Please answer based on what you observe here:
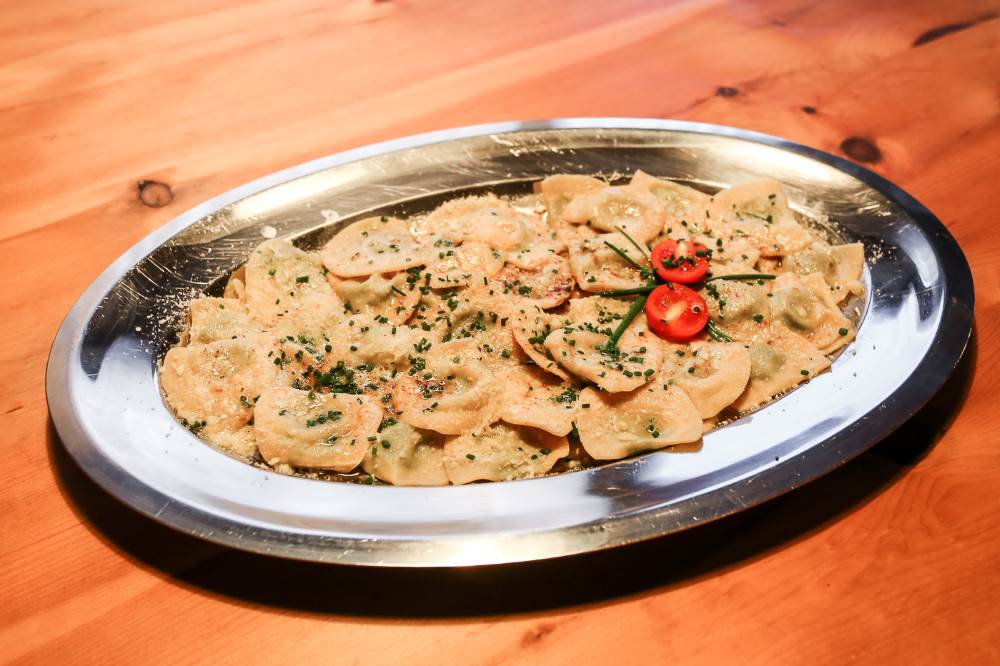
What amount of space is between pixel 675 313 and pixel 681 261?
31 cm

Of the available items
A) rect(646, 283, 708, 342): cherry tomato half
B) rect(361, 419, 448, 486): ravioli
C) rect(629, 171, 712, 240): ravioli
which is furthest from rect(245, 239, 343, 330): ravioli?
rect(629, 171, 712, 240): ravioli

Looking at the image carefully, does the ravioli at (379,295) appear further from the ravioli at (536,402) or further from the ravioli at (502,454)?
the ravioli at (502,454)

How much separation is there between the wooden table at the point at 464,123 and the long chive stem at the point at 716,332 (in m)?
0.64

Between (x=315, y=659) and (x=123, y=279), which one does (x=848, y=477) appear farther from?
(x=123, y=279)

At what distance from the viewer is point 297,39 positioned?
5.69 metres

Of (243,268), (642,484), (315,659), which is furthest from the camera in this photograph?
(243,268)

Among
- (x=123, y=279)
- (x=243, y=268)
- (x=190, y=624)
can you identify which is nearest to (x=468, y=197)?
(x=243, y=268)

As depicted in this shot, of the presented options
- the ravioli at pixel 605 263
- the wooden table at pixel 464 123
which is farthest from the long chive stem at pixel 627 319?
the wooden table at pixel 464 123

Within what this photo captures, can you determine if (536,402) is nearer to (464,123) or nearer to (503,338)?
(503,338)

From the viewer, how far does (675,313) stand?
3.00m

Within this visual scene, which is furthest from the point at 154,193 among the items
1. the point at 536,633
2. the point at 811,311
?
the point at 811,311

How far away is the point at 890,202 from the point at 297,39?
4141 millimetres

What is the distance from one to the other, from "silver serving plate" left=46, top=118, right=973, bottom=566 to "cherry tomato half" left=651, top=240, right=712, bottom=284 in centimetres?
64

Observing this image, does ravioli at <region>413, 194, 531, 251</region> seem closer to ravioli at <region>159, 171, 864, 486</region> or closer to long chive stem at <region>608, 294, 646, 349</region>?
ravioli at <region>159, 171, 864, 486</region>
